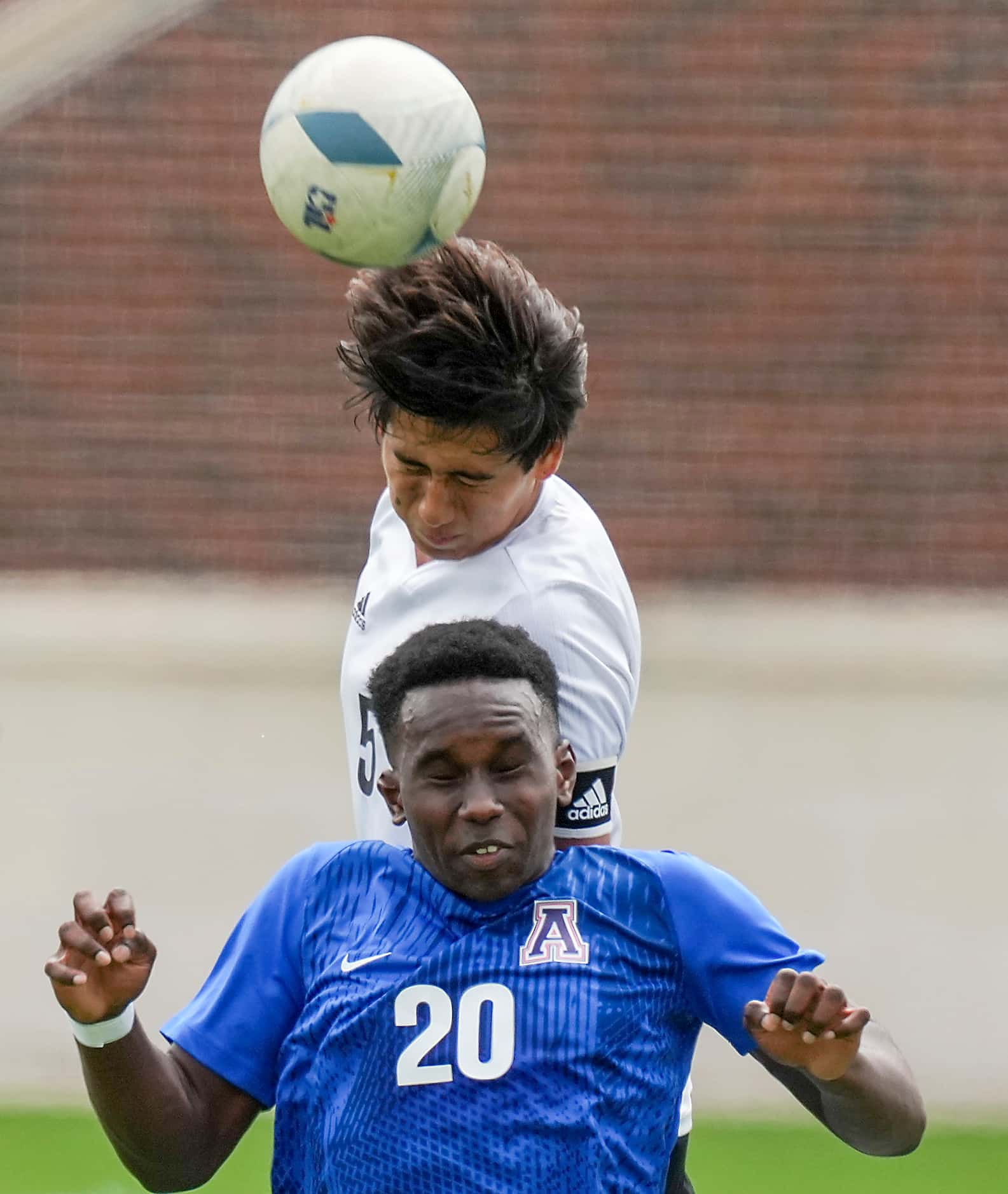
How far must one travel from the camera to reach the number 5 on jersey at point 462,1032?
2.34 meters

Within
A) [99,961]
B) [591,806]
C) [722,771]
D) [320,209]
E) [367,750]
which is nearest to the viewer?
[99,961]

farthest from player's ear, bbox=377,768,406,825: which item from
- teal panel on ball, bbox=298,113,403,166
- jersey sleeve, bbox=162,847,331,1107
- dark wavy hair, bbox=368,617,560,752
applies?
teal panel on ball, bbox=298,113,403,166

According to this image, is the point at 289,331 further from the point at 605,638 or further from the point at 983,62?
the point at 605,638

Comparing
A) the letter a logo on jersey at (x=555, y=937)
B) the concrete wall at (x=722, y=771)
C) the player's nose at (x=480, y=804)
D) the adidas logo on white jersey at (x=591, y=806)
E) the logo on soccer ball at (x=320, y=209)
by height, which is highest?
the logo on soccer ball at (x=320, y=209)

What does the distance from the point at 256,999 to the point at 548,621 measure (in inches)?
27.1

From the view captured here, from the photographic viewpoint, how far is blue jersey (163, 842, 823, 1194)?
2.32 m

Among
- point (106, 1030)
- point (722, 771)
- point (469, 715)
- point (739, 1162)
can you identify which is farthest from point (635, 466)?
point (106, 1030)

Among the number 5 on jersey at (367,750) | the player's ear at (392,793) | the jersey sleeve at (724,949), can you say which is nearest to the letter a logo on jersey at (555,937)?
the jersey sleeve at (724,949)

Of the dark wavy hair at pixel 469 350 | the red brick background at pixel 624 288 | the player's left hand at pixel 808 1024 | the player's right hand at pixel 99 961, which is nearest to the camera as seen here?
the player's left hand at pixel 808 1024

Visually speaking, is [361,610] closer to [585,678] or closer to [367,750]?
[367,750]

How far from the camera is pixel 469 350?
8.72 feet

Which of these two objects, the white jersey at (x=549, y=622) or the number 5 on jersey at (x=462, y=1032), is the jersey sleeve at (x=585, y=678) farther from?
the number 5 on jersey at (x=462, y=1032)

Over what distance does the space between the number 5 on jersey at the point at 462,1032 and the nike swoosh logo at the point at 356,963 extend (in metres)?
0.07

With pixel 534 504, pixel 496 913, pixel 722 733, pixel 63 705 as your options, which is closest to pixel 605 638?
pixel 534 504
